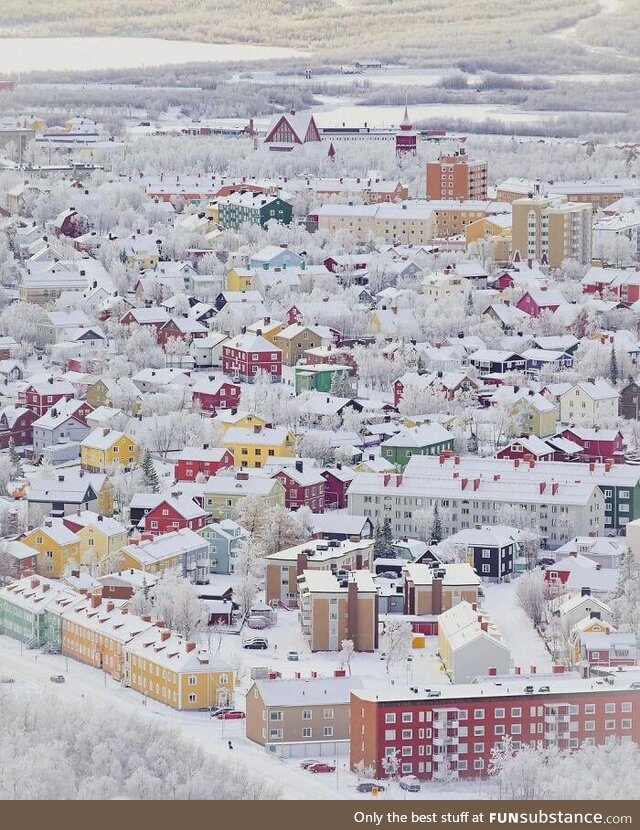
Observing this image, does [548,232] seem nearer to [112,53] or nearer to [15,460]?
[15,460]

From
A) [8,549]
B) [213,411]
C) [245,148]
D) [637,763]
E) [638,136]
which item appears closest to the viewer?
[637,763]

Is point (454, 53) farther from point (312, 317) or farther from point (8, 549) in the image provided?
point (8, 549)

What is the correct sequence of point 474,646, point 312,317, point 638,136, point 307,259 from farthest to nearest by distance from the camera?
point 638,136 → point 307,259 → point 312,317 → point 474,646

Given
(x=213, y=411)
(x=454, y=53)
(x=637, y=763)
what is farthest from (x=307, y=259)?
(x=454, y=53)

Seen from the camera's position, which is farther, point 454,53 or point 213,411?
point 454,53

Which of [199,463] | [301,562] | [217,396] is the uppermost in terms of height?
[301,562]

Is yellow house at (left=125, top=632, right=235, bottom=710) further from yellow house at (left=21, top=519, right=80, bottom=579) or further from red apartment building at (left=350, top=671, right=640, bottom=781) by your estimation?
yellow house at (left=21, top=519, right=80, bottom=579)

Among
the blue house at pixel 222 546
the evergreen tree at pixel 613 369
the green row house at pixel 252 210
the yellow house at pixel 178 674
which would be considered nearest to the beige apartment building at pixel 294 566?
the blue house at pixel 222 546

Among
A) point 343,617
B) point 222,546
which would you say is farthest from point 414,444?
point 343,617
